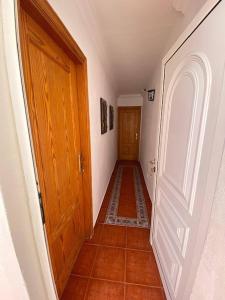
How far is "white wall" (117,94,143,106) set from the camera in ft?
14.9

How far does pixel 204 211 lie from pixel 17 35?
1024mm

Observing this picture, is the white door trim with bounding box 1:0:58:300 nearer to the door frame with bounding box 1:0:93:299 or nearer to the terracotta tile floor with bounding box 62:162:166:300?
the door frame with bounding box 1:0:93:299

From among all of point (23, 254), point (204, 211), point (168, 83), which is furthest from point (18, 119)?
point (168, 83)

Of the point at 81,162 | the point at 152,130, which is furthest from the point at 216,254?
the point at 152,130

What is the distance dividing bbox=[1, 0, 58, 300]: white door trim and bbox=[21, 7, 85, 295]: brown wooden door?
0.82 ft

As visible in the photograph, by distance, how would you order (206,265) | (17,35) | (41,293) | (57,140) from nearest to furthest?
(17,35)
(41,293)
(206,265)
(57,140)

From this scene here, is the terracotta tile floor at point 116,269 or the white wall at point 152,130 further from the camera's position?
the white wall at point 152,130

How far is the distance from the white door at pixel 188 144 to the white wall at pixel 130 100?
3457mm

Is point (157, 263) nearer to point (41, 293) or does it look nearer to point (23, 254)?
point (41, 293)

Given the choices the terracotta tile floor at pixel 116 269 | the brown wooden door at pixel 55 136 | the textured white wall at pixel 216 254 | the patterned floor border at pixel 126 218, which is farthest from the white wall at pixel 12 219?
the patterned floor border at pixel 126 218

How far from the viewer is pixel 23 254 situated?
49cm

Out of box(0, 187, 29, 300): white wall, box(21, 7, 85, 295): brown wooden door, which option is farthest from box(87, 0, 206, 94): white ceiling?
box(0, 187, 29, 300): white wall

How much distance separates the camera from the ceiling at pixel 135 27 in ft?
3.74

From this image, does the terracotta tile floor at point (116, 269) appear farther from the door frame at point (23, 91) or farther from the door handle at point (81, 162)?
the door handle at point (81, 162)
